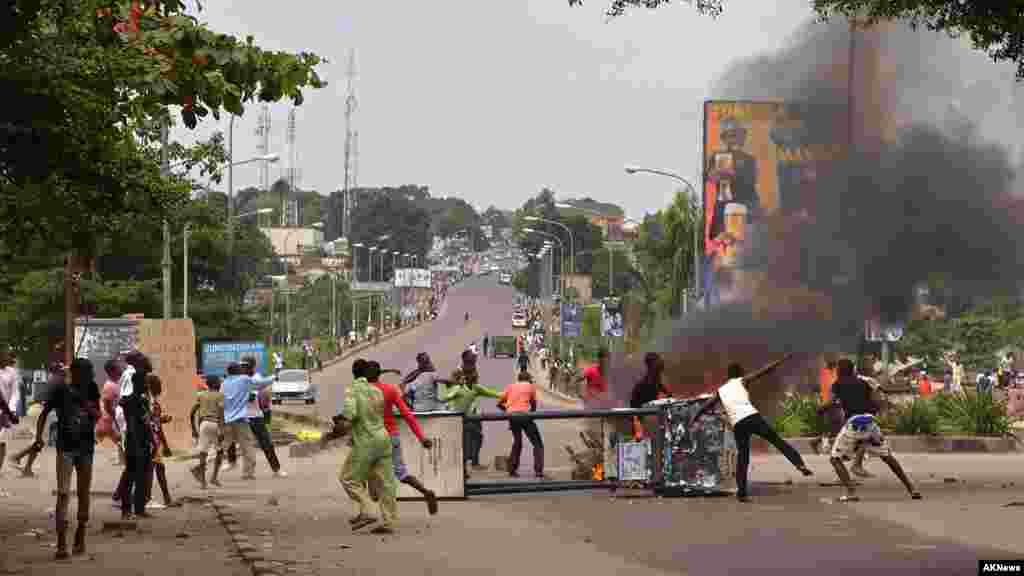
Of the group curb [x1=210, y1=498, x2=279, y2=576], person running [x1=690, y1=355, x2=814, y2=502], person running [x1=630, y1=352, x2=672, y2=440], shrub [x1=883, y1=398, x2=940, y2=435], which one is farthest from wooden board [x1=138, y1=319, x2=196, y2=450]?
person running [x1=690, y1=355, x2=814, y2=502]

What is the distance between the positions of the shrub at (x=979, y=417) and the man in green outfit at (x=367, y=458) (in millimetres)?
15587

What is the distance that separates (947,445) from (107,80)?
16678 millimetres

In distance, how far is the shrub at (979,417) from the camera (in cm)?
2852

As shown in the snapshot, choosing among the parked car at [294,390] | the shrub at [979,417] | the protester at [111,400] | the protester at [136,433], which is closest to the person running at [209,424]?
the protester at [111,400]

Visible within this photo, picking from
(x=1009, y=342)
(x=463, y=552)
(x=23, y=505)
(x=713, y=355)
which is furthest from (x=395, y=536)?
(x=1009, y=342)

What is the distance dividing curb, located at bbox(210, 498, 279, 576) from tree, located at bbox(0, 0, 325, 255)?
3235mm

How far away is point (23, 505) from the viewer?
18.5m

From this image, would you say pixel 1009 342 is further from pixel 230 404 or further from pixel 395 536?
pixel 395 536

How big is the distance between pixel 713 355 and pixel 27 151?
1127 cm

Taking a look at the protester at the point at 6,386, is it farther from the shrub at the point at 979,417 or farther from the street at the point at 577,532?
the shrub at the point at 979,417

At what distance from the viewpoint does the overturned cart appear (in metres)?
18.0

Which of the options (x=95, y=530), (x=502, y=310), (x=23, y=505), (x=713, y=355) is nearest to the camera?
(x=95, y=530)

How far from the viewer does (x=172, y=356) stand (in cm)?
2825

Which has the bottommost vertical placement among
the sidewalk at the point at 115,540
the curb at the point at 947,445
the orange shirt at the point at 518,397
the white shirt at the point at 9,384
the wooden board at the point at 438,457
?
the curb at the point at 947,445
